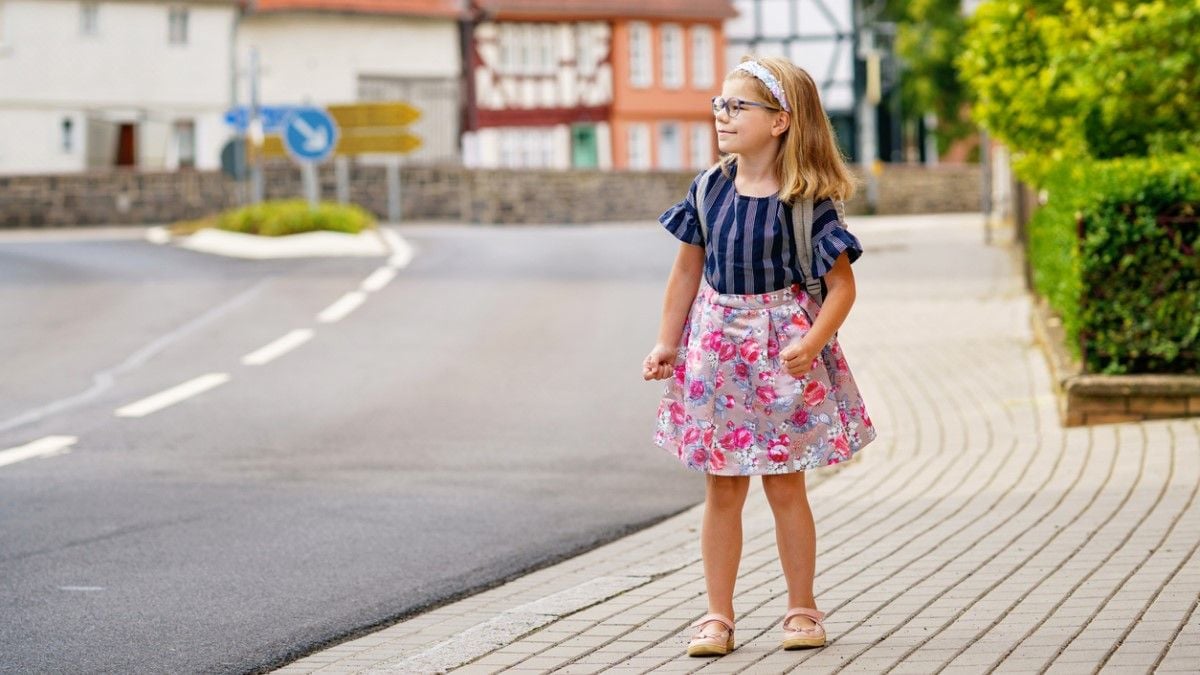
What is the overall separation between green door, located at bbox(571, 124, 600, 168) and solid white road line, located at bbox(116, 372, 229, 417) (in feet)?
159

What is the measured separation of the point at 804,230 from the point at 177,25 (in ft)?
166

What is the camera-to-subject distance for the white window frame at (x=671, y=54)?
64.2 metres

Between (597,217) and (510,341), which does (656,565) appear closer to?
(510,341)

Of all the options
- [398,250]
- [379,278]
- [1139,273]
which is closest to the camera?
[1139,273]

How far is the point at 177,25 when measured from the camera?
54.4 metres

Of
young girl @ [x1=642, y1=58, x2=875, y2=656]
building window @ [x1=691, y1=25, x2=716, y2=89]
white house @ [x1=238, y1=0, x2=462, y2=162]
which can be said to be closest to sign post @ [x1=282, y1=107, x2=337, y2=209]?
white house @ [x1=238, y1=0, x2=462, y2=162]

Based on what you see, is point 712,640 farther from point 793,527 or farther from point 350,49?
point 350,49

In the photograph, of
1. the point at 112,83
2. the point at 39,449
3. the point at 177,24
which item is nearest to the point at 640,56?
the point at 177,24

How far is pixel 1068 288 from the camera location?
11.4 m

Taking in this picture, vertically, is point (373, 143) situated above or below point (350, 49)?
below

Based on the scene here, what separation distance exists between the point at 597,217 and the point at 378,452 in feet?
115

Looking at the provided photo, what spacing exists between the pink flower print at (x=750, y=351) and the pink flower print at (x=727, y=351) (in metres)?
0.03

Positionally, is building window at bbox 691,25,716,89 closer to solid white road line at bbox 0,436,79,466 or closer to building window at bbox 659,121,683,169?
building window at bbox 659,121,683,169

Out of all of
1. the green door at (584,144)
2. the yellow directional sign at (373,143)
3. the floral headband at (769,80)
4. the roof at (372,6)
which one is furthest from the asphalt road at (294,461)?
the green door at (584,144)
